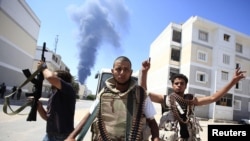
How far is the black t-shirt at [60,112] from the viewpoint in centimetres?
287

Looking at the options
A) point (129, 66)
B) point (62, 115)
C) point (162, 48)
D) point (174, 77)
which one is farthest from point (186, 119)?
point (162, 48)

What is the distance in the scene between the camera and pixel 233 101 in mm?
32125

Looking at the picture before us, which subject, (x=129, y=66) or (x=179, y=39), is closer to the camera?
(x=129, y=66)

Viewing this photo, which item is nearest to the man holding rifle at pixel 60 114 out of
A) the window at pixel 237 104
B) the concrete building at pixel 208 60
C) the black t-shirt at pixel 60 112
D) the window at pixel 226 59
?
the black t-shirt at pixel 60 112

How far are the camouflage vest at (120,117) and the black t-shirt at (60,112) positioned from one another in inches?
28.1

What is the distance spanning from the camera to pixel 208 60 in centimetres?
3145

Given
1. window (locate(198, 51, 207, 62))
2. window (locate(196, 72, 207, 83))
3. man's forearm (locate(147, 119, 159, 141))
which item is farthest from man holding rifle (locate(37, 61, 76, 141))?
window (locate(198, 51, 207, 62))

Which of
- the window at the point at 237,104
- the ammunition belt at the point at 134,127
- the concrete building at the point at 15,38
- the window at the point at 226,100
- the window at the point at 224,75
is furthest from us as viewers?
the window at the point at 237,104

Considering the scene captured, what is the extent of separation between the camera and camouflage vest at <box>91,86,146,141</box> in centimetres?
218

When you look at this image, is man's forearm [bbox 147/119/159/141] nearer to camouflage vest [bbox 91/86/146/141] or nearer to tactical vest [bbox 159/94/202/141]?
camouflage vest [bbox 91/86/146/141]

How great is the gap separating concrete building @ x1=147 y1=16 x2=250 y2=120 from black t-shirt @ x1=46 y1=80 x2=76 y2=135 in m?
27.7

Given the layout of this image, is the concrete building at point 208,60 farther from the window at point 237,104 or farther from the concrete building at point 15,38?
the concrete building at point 15,38

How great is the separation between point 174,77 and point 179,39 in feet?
102

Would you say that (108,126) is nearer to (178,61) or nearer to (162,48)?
(178,61)
